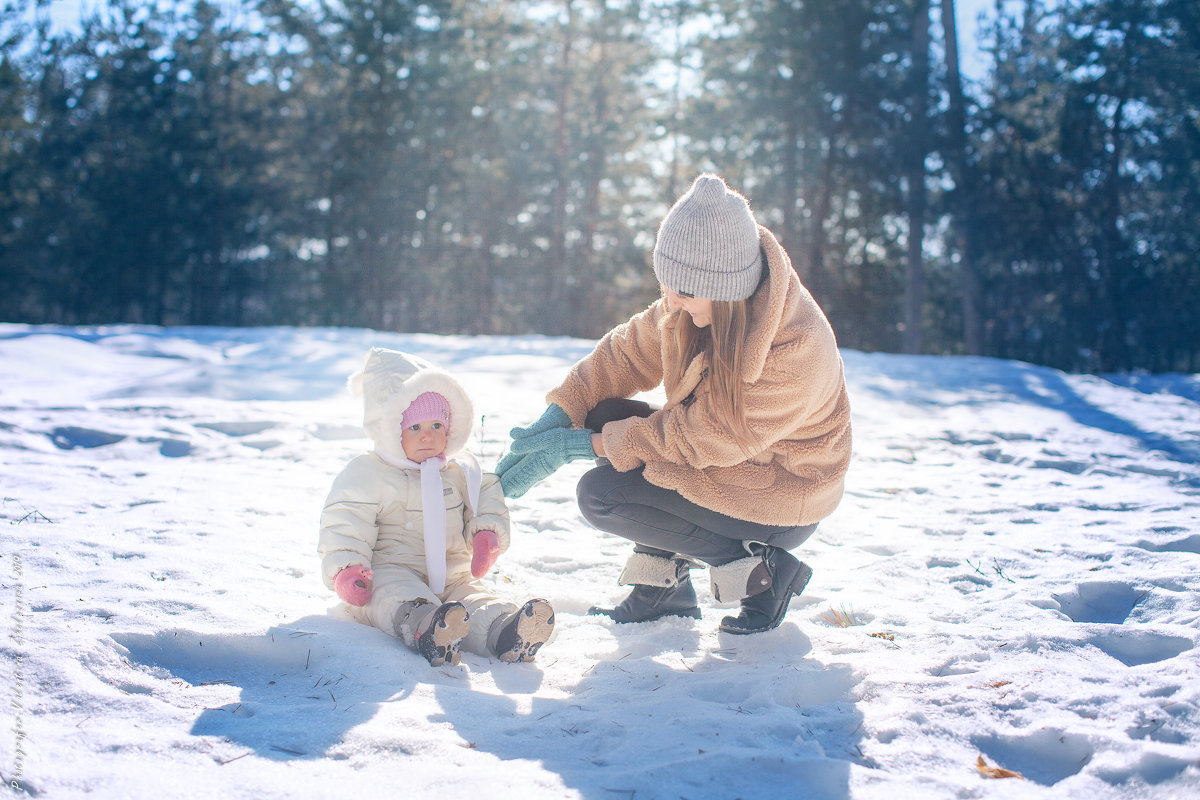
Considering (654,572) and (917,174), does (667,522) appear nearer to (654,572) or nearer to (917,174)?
(654,572)

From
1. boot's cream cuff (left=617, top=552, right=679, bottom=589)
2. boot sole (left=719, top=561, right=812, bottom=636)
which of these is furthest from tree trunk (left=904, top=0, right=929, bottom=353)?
boot's cream cuff (left=617, top=552, right=679, bottom=589)

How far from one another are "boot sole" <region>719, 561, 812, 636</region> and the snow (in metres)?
0.03

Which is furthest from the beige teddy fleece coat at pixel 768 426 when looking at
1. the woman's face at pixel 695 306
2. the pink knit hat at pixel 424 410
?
the pink knit hat at pixel 424 410

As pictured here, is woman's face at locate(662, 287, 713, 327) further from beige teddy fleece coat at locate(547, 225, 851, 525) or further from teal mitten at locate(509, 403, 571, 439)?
teal mitten at locate(509, 403, 571, 439)

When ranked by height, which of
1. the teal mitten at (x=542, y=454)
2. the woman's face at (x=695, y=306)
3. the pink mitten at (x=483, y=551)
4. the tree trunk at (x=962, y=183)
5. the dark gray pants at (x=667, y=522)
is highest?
the tree trunk at (x=962, y=183)

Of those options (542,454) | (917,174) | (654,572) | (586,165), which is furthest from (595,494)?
(586,165)

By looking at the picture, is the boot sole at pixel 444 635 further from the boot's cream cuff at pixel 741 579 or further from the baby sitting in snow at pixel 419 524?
the boot's cream cuff at pixel 741 579

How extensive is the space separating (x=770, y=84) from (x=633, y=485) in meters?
15.5

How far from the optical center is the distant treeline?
14844mm

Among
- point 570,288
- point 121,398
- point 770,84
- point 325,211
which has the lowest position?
point 121,398

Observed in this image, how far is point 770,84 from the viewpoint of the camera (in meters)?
16.0

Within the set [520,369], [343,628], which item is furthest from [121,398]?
[343,628]

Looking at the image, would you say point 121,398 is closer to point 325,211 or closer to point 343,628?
point 343,628

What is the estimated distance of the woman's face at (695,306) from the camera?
218cm
